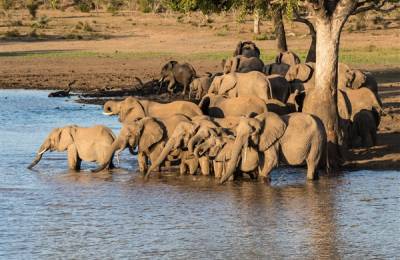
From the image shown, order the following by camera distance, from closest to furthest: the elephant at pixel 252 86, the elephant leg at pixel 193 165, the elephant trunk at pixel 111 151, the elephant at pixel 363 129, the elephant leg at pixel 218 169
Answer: the elephant leg at pixel 218 169 → the elephant leg at pixel 193 165 → the elephant trunk at pixel 111 151 → the elephant at pixel 363 129 → the elephant at pixel 252 86

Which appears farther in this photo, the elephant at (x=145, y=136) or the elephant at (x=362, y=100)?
the elephant at (x=362, y=100)

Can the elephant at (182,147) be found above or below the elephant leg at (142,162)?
above

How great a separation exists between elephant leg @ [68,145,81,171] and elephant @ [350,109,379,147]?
15.7ft

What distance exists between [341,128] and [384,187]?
3.21m

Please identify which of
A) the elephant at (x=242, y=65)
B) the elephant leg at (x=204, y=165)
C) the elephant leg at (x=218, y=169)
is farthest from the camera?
the elephant at (x=242, y=65)

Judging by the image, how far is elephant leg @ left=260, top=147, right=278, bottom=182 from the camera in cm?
1491

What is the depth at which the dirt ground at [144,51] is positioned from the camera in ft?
95.1

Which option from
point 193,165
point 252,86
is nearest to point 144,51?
point 252,86

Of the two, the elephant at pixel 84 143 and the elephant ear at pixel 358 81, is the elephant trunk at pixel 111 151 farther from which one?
the elephant ear at pixel 358 81

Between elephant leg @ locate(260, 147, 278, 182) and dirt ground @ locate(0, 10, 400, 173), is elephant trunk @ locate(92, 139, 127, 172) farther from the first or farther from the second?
dirt ground @ locate(0, 10, 400, 173)

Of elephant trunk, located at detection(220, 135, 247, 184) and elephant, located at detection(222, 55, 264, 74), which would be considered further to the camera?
elephant, located at detection(222, 55, 264, 74)

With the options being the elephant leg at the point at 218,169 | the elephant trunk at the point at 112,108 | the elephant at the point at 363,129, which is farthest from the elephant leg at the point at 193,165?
the elephant at the point at 363,129

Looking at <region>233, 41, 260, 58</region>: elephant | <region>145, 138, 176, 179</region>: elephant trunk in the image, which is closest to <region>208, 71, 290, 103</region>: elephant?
<region>145, 138, 176, 179</region>: elephant trunk

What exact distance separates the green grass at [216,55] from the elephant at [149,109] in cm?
2186
